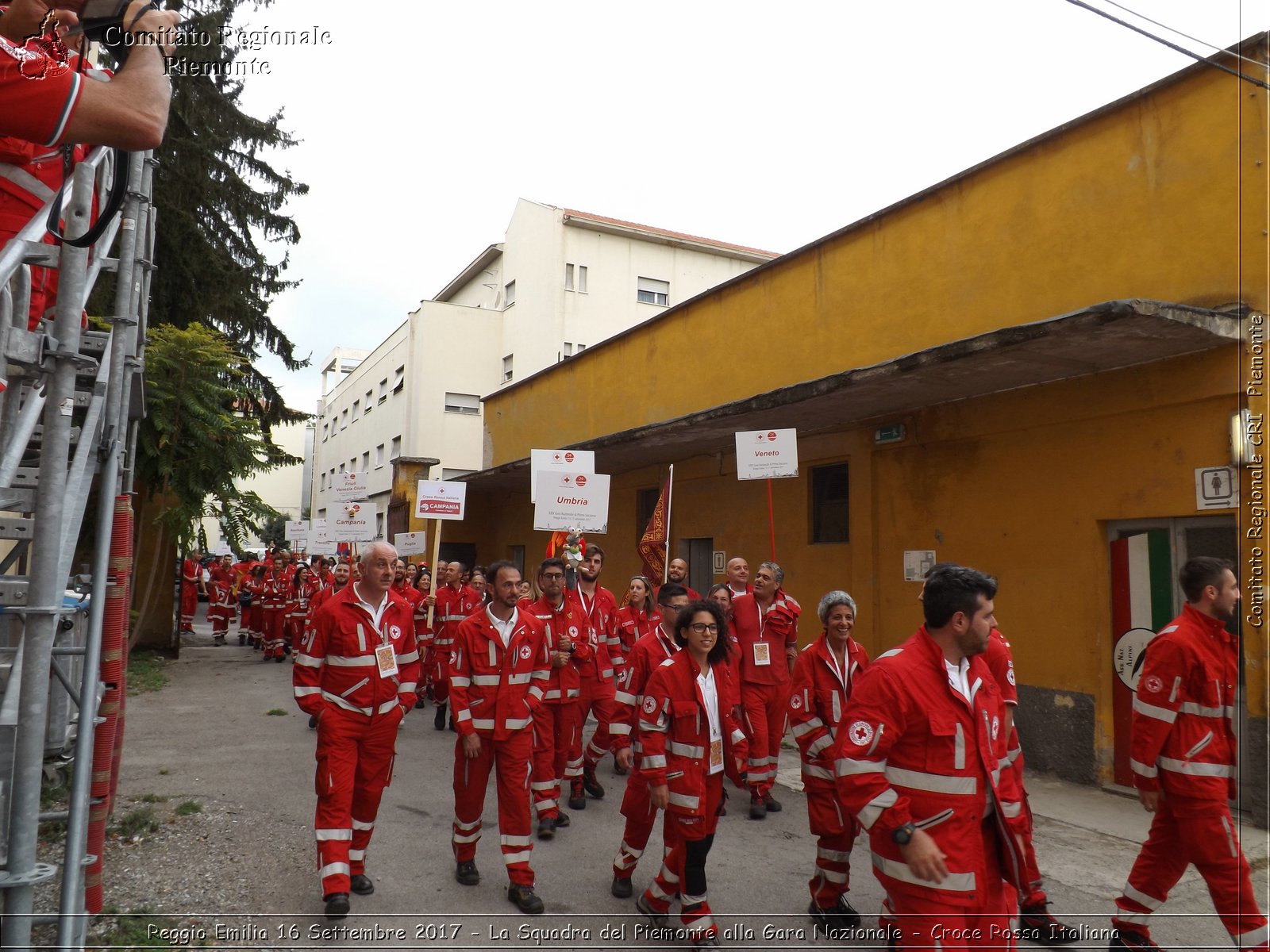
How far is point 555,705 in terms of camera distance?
784cm

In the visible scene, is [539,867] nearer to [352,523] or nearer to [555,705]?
[555,705]

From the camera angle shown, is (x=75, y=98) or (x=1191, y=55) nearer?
(x=75, y=98)

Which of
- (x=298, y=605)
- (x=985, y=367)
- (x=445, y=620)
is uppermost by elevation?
(x=985, y=367)

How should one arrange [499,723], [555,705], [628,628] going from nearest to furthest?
[499,723], [555,705], [628,628]

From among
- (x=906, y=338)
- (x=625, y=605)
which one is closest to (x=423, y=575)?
(x=625, y=605)

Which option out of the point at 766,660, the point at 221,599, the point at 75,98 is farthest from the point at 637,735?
the point at 221,599

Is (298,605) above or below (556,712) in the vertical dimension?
above

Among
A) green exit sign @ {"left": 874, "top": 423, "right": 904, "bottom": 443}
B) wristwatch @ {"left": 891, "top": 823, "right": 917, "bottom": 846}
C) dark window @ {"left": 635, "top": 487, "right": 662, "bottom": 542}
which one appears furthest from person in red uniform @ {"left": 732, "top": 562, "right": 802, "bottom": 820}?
dark window @ {"left": 635, "top": 487, "right": 662, "bottom": 542}

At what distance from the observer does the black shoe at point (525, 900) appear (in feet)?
17.5

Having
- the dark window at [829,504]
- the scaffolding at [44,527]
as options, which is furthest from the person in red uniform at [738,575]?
the scaffolding at [44,527]

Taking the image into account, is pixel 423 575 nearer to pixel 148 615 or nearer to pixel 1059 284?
pixel 148 615

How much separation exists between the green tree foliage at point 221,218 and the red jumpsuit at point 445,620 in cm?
547

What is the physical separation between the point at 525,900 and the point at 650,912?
30.9 inches

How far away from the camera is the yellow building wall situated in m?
7.70
